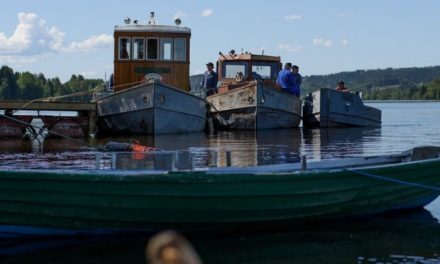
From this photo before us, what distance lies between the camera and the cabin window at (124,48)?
24.9 meters

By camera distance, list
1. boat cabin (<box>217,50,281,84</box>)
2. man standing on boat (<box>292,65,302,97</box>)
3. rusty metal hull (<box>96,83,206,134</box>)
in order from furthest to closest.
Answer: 1. boat cabin (<box>217,50,281,84</box>)
2. man standing on boat (<box>292,65,302,97</box>)
3. rusty metal hull (<box>96,83,206,134</box>)

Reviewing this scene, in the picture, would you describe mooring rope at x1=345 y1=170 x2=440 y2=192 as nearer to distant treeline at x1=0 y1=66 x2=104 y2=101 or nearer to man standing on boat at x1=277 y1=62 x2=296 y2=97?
man standing on boat at x1=277 y1=62 x2=296 y2=97

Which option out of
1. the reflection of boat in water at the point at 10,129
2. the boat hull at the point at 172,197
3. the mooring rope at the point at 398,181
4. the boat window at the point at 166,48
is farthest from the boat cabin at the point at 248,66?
the boat hull at the point at 172,197

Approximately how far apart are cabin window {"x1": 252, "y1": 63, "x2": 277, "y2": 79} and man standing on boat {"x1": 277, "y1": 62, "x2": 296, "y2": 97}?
96.0 inches

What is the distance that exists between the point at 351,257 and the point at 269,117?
2011 cm

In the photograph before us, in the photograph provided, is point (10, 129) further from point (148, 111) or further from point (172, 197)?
point (172, 197)

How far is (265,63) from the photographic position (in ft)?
99.6

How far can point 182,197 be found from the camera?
7906mm

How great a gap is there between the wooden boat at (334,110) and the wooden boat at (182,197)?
20478 millimetres

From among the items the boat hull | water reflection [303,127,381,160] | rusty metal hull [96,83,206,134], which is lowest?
the boat hull

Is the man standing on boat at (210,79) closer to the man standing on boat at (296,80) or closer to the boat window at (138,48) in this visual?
the man standing on boat at (296,80)

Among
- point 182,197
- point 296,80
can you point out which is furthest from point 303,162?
point 296,80

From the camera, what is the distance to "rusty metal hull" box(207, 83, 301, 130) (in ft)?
86.8

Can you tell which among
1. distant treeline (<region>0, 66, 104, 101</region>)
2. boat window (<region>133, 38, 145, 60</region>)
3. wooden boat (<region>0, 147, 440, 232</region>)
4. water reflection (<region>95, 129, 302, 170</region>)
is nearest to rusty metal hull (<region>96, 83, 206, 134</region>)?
water reflection (<region>95, 129, 302, 170</region>)
